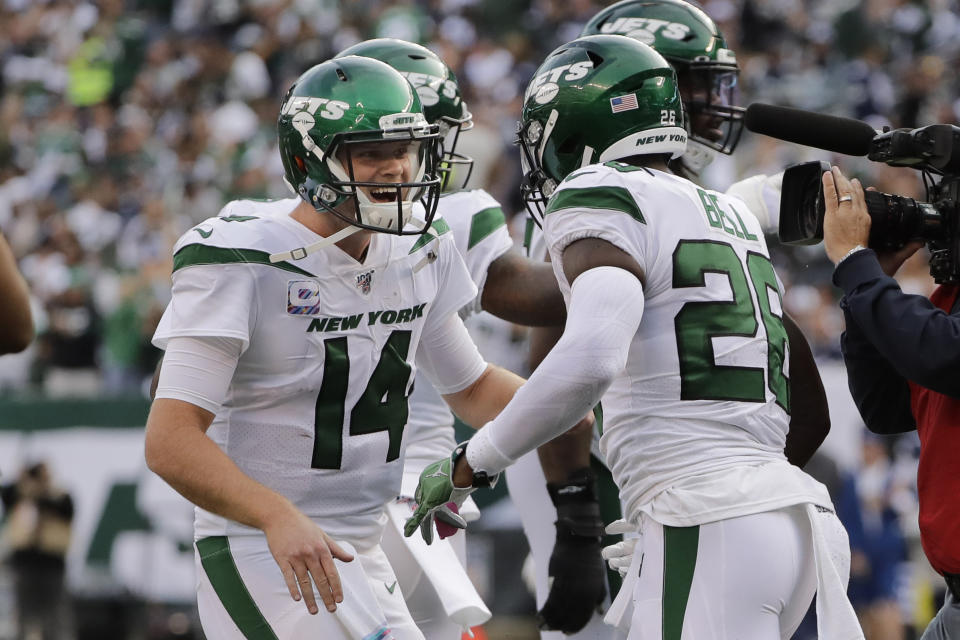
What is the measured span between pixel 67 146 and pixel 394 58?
10199 millimetres

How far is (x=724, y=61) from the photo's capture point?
4527 millimetres

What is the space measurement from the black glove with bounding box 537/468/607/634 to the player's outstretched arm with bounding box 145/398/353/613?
4.34ft

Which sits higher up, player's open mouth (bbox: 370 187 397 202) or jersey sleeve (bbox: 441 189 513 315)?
player's open mouth (bbox: 370 187 397 202)

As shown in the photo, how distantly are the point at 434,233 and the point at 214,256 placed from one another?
0.67 m

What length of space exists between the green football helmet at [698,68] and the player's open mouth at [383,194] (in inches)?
51.0

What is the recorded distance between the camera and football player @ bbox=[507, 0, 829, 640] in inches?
167

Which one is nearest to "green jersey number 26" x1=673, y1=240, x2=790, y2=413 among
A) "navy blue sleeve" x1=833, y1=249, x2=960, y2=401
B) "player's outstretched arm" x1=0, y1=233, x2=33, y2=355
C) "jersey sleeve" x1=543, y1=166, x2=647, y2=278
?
"jersey sleeve" x1=543, y1=166, x2=647, y2=278

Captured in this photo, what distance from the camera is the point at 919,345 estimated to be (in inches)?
120

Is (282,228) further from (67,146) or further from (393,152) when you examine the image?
(67,146)

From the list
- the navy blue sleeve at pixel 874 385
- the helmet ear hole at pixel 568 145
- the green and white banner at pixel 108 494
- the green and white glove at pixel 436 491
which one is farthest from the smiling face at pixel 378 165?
the green and white banner at pixel 108 494

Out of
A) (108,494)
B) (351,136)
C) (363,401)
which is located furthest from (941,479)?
(108,494)

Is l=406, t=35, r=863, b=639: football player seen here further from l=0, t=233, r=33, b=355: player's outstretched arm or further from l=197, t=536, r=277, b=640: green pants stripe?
l=0, t=233, r=33, b=355: player's outstretched arm

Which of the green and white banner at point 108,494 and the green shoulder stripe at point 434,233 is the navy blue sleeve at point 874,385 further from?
the green and white banner at point 108,494

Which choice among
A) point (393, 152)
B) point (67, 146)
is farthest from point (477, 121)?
point (393, 152)
